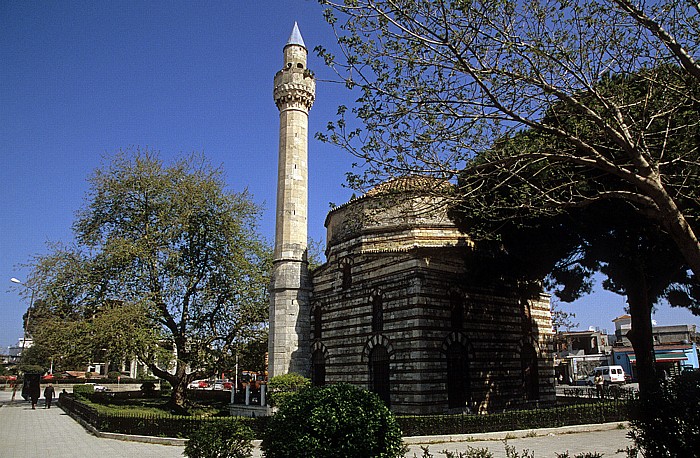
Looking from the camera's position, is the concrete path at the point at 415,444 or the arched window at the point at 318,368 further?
the arched window at the point at 318,368

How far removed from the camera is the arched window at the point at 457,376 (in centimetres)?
2095

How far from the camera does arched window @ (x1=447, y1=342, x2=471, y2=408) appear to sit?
2095 cm

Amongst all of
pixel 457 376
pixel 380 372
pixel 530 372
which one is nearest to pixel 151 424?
pixel 380 372

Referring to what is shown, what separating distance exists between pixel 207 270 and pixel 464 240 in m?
14.5

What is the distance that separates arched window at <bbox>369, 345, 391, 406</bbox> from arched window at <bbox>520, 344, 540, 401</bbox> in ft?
24.3

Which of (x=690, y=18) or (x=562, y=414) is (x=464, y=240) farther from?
(x=690, y=18)

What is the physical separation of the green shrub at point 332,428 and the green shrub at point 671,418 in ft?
12.5

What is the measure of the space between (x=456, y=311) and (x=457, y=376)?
2.64 meters

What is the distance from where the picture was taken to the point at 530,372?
25344 millimetres

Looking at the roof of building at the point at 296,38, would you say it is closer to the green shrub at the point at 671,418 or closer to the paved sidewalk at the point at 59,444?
the paved sidewalk at the point at 59,444

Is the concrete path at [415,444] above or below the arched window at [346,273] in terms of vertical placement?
below

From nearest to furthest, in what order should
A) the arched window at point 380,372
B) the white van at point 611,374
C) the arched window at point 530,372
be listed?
1. the arched window at point 380,372
2. the arched window at point 530,372
3. the white van at point 611,374

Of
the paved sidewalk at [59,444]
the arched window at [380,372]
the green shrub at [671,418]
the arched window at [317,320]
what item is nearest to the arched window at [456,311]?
the arched window at [380,372]

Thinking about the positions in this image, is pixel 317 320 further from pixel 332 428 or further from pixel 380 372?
pixel 332 428
